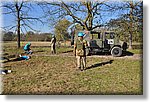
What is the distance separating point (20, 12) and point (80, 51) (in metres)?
0.82

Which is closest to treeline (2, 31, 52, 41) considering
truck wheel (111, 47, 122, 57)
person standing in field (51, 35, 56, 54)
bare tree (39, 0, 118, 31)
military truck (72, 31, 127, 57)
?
person standing in field (51, 35, 56, 54)

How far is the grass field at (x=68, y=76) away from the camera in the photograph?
2.43 meters

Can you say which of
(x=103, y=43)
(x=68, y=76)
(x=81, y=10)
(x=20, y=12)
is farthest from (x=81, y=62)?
(x=20, y=12)

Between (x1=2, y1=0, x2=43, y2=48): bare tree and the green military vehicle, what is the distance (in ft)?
2.16

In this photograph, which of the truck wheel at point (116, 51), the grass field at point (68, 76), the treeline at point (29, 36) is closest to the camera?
the grass field at point (68, 76)

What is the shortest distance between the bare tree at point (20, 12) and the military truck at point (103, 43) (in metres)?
0.66

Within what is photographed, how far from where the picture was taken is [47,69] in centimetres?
262

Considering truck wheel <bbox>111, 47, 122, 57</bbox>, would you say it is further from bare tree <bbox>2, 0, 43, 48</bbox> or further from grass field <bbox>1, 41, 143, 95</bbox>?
bare tree <bbox>2, 0, 43, 48</bbox>

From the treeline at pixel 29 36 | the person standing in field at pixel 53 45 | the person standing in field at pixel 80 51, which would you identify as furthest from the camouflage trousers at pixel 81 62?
the treeline at pixel 29 36

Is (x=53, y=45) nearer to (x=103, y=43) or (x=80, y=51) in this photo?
(x=80, y=51)

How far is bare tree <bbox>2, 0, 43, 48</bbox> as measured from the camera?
2521mm

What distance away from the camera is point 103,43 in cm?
274

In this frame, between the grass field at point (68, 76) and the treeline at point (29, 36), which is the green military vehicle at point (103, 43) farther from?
the treeline at point (29, 36)

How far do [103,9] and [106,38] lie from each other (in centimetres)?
36
